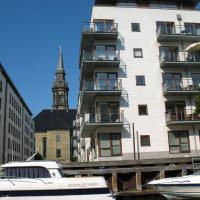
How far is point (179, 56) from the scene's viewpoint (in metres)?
33.9

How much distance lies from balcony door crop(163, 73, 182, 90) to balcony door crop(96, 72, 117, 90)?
515 cm

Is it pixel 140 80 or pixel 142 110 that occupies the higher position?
pixel 140 80

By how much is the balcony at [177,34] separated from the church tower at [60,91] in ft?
338

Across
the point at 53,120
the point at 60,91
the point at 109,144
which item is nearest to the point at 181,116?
the point at 109,144

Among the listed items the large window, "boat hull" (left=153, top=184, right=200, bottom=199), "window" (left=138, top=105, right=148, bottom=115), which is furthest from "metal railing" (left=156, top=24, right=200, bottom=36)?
"boat hull" (left=153, top=184, right=200, bottom=199)

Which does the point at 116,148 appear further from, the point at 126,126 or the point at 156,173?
the point at 156,173

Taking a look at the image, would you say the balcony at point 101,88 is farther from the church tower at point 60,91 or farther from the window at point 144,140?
the church tower at point 60,91

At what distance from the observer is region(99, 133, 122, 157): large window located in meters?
30.4

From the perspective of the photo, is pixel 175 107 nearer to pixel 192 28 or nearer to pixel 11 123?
pixel 192 28

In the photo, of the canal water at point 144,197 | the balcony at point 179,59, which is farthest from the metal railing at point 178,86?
the canal water at point 144,197

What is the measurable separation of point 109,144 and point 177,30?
14.1 metres

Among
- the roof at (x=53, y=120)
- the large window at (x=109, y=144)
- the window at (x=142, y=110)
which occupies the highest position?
the roof at (x=53, y=120)

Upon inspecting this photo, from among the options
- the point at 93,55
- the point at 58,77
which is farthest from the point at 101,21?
the point at 58,77

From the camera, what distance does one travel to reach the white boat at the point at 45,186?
15.2m
